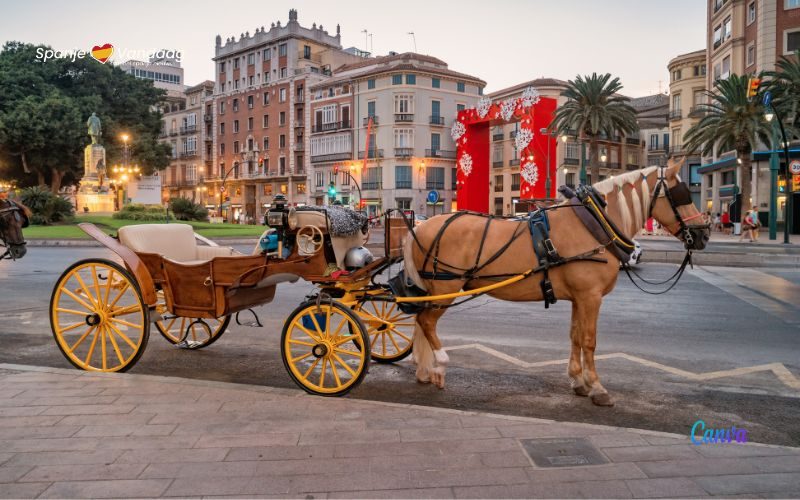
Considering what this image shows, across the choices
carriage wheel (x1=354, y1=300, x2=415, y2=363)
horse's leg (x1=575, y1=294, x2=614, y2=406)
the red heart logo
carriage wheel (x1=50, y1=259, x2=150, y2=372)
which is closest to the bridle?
horse's leg (x1=575, y1=294, x2=614, y2=406)

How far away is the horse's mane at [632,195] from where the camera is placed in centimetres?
→ 563

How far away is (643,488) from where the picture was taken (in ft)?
11.4

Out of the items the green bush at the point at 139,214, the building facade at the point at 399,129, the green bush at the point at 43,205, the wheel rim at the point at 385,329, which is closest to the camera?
the wheel rim at the point at 385,329

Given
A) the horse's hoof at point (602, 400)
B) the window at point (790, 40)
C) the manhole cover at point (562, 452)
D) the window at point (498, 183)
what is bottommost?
the horse's hoof at point (602, 400)

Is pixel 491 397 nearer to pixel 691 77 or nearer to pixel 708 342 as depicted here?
pixel 708 342

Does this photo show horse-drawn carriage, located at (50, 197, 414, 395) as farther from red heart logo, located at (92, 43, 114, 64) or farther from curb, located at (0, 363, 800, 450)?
red heart logo, located at (92, 43, 114, 64)

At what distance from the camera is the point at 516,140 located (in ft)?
156

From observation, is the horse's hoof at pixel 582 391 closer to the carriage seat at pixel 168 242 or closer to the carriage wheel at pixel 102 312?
the carriage seat at pixel 168 242

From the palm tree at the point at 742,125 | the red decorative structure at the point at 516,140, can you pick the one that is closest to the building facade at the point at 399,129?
the red decorative structure at the point at 516,140

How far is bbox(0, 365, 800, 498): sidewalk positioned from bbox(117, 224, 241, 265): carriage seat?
1875mm

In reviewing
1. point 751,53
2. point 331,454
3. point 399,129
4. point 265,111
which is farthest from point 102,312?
point 265,111

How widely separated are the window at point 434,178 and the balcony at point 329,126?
1093 cm

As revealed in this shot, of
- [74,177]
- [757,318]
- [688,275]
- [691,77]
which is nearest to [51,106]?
[74,177]

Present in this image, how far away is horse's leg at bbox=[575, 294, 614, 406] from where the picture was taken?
522 centimetres
